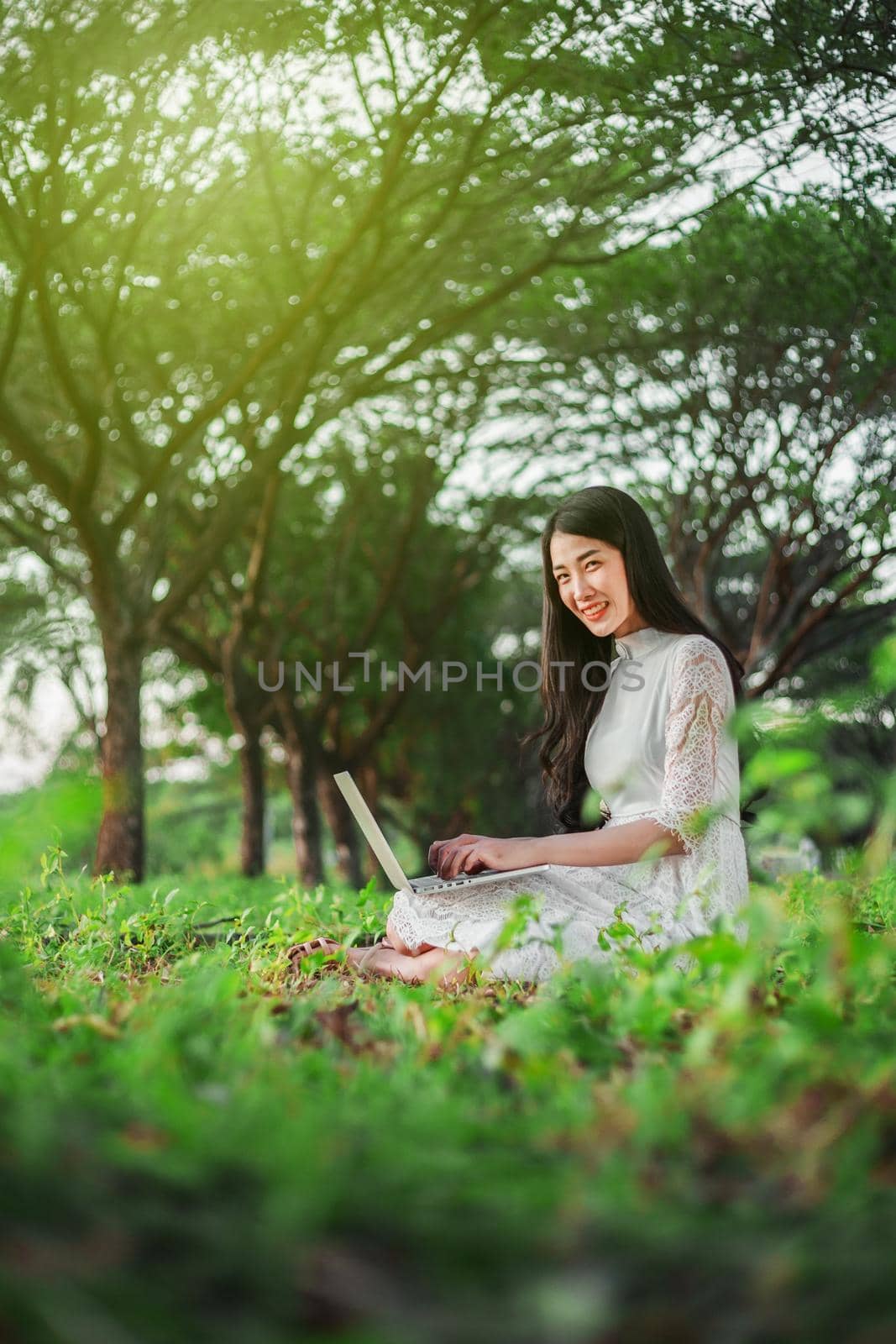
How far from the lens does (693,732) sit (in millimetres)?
3646

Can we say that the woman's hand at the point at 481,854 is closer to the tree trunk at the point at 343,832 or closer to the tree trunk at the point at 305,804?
the tree trunk at the point at 305,804

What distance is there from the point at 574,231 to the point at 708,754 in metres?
5.82

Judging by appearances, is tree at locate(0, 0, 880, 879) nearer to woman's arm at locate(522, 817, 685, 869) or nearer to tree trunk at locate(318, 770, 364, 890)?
woman's arm at locate(522, 817, 685, 869)

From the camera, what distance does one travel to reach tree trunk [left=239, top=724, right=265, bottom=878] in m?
12.9

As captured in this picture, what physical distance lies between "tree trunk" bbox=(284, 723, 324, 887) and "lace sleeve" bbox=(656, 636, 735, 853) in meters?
9.64

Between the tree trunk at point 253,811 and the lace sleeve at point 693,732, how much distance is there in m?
9.51

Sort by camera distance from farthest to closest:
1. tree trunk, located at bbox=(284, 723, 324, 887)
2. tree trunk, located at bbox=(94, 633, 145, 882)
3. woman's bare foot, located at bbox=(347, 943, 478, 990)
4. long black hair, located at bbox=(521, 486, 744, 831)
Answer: tree trunk, located at bbox=(284, 723, 324, 887) → tree trunk, located at bbox=(94, 633, 145, 882) → long black hair, located at bbox=(521, 486, 744, 831) → woman's bare foot, located at bbox=(347, 943, 478, 990)

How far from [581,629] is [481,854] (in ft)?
4.07

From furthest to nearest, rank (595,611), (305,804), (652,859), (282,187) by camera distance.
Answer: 1. (305,804)
2. (282,187)
3. (595,611)
4. (652,859)

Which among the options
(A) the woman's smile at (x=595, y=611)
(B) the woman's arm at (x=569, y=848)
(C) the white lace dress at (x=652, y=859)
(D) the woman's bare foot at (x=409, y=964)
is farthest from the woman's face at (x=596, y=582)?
(D) the woman's bare foot at (x=409, y=964)

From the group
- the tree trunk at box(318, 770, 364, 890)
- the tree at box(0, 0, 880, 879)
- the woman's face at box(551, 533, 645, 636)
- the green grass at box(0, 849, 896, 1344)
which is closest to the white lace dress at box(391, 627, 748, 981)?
the woman's face at box(551, 533, 645, 636)

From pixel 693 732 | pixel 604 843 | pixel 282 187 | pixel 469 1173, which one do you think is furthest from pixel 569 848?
pixel 282 187

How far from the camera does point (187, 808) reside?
23922mm

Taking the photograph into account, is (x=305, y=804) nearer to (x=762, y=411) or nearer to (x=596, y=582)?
(x=762, y=411)
